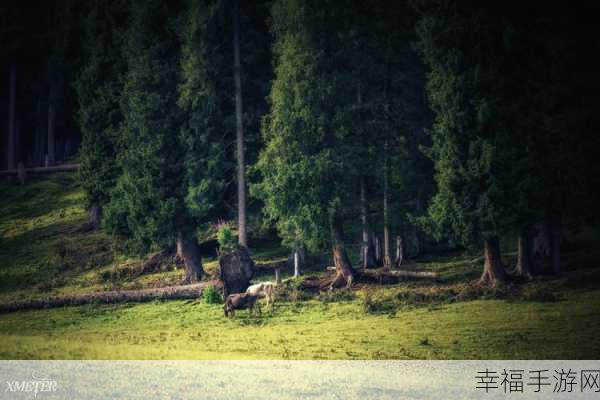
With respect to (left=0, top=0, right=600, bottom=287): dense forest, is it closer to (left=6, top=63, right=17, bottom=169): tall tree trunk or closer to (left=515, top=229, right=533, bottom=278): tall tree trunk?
(left=515, top=229, right=533, bottom=278): tall tree trunk

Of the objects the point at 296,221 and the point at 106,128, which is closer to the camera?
the point at 296,221

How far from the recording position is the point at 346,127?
3300 cm

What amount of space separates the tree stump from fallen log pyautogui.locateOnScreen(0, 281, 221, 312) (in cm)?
91

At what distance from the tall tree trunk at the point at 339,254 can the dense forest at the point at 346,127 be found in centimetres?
9

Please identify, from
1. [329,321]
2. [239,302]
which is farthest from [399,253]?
[239,302]

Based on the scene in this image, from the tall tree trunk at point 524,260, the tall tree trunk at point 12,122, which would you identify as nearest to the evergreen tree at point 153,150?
the tall tree trunk at point 524,260

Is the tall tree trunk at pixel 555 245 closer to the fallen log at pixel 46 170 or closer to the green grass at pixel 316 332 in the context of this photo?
the green grass at pixel 316 332

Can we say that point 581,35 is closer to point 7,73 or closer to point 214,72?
point 214,72

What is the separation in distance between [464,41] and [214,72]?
12.3 meters

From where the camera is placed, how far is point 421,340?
2358 centimetres

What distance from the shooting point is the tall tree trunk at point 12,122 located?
51.6 m

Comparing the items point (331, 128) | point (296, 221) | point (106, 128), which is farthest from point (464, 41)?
point (106, 128)

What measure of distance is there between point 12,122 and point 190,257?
972 inches

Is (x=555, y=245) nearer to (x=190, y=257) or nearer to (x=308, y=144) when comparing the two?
(x=308, y=144)
